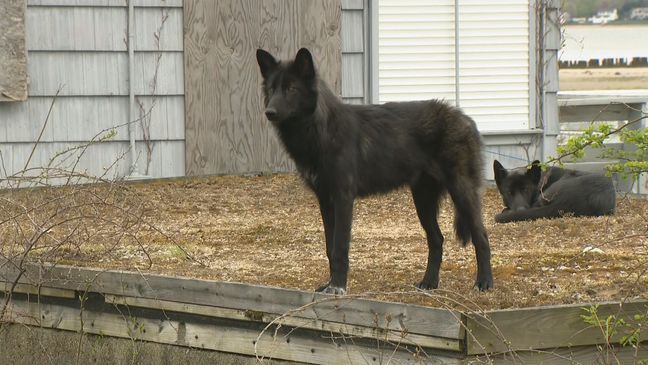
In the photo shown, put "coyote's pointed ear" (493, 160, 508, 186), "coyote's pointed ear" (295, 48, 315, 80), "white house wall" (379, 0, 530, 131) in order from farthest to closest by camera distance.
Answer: "white house wall" (379, 0, 530, 131) → "coyote's pointed ear" (493, 160, 508, 186) → "coyote's pointed ear" (295, 48, 315, 80)

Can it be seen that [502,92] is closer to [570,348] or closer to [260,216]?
[260,216]

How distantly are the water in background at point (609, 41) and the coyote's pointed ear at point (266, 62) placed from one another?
152ft

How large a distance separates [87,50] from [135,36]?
0.62 metres

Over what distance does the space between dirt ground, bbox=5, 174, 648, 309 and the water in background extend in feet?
136

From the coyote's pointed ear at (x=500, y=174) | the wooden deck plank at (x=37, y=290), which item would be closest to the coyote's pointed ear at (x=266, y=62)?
the wooden deck plank at (x=37, y=290)

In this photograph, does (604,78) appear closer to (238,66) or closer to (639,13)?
(639,13)

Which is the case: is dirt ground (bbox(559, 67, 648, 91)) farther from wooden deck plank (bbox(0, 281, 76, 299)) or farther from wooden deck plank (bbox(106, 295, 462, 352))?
wooden deck plank (bbox(106, 295, 462, 352))

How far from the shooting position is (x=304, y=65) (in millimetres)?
7602

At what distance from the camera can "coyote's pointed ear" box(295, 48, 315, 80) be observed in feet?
24.7

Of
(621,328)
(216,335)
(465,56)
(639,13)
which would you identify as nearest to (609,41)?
(639,13)

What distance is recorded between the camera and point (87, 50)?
13.8 m

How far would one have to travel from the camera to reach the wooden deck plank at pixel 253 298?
6.71 m

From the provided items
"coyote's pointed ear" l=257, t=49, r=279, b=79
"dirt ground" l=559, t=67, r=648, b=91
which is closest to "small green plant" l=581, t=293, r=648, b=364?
"coyote's pointed ear" l=257, t=49, r=279, b=79

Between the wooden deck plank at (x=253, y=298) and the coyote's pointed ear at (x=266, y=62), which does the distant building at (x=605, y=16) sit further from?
the wooden deck plank at (x=253, y=298)
